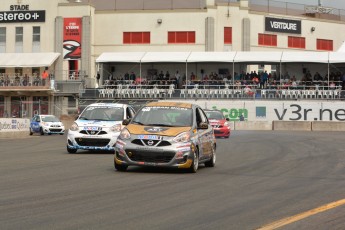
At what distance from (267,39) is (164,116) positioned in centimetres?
6050

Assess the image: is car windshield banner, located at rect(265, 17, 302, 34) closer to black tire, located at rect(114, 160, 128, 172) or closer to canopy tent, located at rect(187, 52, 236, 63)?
canopy tent, located at rect(187, 52, 236, 63)

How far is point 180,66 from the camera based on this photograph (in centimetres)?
6850

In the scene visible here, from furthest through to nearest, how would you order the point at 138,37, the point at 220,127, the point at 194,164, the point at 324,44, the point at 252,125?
the point at 324,44, the point at 138,37, the point at 252,125, the point at 220,127, the point at 194,164

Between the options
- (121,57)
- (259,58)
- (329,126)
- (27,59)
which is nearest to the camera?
(329,126)

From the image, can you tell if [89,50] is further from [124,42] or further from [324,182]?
[324,182]

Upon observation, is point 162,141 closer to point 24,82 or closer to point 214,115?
point 214,115

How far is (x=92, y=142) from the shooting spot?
22.4 meters

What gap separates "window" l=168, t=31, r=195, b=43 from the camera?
74.0 meters

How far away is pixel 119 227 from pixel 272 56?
53577 millimetres

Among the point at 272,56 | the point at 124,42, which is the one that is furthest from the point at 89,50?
the point at 272,56

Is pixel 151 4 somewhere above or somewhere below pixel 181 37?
above

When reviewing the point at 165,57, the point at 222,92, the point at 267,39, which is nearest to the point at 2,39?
the point at 165,57

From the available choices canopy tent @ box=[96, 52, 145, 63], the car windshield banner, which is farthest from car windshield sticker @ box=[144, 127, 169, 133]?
the car windshield banner

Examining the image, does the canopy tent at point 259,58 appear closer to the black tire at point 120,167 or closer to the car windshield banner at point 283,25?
the car windshield banner at point 283,25
